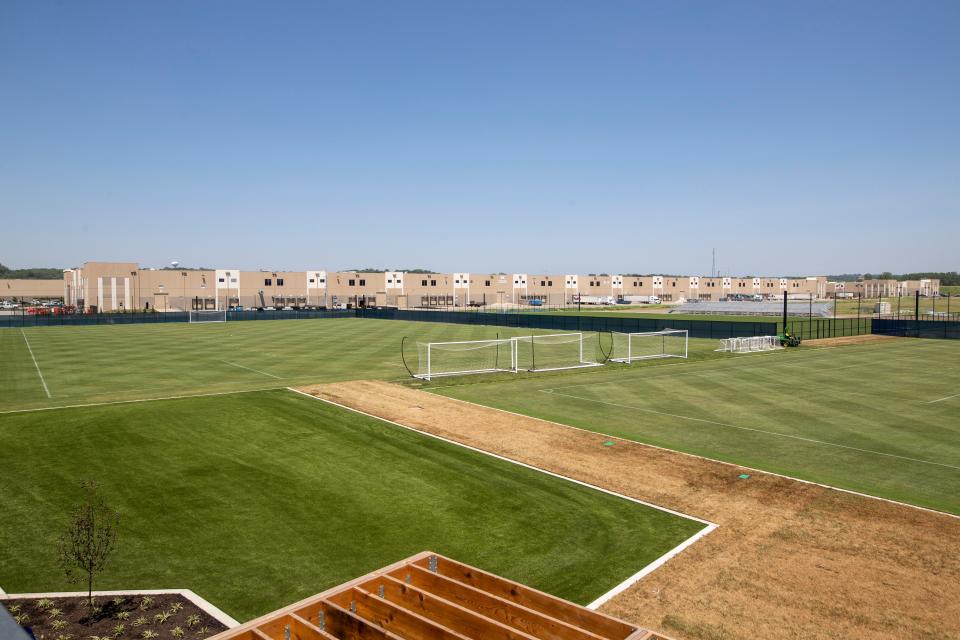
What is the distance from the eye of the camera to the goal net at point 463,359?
32.8m

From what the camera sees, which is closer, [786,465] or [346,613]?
[346,613]

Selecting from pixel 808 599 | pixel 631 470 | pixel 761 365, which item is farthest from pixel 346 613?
pixel 761 365

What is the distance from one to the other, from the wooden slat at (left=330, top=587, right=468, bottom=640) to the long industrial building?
11522cm

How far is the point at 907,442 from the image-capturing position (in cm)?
1870

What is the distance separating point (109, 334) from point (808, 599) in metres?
65.7

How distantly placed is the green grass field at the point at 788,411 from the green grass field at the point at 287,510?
20.2 feet

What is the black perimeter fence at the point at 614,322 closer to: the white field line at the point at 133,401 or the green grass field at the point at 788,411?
the green grass field at the point at 788,411

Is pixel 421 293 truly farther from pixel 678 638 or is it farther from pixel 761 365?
pixel 678 638

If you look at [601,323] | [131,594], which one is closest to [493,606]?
[131,594]

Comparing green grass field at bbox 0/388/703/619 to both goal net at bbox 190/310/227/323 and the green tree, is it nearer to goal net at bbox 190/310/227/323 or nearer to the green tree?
the green tree

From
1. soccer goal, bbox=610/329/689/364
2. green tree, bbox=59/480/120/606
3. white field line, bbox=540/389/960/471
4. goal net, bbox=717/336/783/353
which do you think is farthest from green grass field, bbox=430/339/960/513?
green tree, bbox=59/480/120/606

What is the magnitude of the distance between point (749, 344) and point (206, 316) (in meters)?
73.0

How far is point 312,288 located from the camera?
128m

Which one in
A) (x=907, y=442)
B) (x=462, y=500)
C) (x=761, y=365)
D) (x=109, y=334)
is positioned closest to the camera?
(x=462, y=500)
